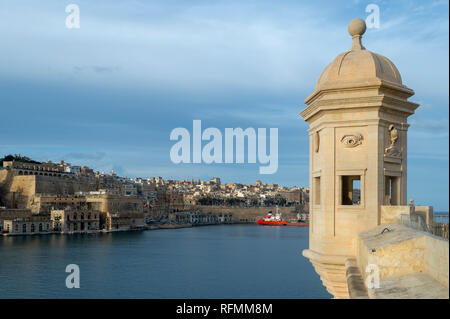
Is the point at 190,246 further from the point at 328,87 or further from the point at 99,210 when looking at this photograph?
the point at 328,87

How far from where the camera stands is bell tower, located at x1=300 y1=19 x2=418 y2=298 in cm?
604

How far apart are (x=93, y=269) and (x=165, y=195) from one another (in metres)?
81.9

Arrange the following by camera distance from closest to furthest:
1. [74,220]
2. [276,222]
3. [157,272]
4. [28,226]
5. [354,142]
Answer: [354,142], [157,272], [28,226], [74,220], [276,222]

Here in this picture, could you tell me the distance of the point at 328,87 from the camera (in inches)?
241

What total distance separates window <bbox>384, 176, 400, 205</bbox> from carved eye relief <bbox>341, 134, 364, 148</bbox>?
35.4 inches

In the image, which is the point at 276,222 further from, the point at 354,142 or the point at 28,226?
the point at 354,142

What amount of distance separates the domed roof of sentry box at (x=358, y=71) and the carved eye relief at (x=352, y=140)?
0.63 m

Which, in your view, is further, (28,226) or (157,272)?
(28,226)

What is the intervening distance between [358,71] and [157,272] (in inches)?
1206

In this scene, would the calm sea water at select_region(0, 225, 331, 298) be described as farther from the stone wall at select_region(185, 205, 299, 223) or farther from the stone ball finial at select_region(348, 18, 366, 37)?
the stone wall at select_region(185, 205, 299, 223)

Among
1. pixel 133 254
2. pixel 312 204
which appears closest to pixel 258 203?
pixel 133 254

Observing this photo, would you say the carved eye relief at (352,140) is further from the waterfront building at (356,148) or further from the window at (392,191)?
the window at (392,191)

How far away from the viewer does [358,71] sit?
6.21 metres

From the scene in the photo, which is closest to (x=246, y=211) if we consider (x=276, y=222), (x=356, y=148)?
(x=276, y=222)
